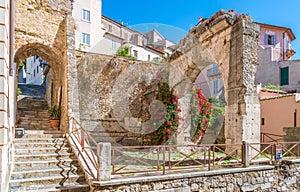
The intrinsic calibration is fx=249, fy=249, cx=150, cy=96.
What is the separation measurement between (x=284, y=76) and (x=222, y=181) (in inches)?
655

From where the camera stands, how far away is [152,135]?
12.3 m

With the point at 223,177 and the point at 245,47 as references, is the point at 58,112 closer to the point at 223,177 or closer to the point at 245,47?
the point at 223,177

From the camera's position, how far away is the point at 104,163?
5.61m

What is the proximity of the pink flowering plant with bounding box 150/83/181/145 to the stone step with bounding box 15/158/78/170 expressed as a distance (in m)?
5.69

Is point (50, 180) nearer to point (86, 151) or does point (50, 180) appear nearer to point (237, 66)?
point (86, 151)

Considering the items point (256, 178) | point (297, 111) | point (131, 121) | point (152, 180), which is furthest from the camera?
point (131, 121)

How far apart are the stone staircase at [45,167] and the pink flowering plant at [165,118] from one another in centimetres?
515

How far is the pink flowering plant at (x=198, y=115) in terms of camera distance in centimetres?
1257

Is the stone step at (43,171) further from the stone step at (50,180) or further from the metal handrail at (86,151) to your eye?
the metal handrail at (86,151)

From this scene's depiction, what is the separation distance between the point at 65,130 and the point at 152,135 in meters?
4.78

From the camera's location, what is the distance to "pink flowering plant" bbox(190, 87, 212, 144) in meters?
12.6

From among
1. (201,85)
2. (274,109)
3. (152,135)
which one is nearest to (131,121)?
(152,135)

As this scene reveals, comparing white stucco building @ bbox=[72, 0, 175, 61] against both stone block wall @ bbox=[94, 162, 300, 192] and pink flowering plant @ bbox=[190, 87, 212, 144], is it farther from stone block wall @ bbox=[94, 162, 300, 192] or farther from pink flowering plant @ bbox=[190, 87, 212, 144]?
stone block wall @ bbox=[94, 162, 300, 192]

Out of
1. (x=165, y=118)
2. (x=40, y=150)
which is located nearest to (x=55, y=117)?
(x=40, y=150)
